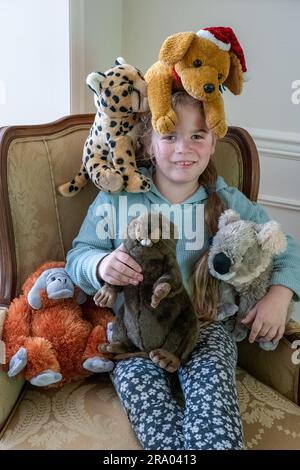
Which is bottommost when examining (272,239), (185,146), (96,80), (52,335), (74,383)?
(74,383)

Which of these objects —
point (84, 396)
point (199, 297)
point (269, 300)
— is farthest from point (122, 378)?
point (269, 300)

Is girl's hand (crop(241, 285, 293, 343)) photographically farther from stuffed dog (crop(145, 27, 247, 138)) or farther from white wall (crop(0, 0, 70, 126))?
white wall (crop(0, 0, 70, 126))

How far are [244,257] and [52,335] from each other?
0.43m

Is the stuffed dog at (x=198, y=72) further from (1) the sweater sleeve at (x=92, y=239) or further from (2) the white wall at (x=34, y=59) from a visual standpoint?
(2) the white wall at (x=34, y=59)

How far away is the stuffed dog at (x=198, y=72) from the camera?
92 cm

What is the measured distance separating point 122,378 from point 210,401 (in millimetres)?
191

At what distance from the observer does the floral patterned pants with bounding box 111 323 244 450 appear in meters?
0.84

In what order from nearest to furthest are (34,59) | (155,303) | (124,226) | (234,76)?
(155,303)
(234,76)
(124,226)
(34,59)

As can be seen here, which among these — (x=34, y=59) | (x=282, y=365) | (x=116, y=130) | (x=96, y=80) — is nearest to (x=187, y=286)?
(x=282, y=365)

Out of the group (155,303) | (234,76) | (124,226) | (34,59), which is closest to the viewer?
(155,303)

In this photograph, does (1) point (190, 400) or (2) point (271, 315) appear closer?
(1) point (190, 400)

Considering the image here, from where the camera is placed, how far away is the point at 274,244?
0.97 m

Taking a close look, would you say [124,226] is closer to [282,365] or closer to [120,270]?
[120,270]

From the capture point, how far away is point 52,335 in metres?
1.01
